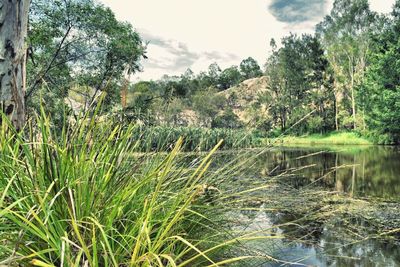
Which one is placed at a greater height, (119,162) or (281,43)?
(281,43)

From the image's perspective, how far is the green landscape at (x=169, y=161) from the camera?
1.15 m

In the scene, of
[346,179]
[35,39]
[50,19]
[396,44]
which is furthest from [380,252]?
[396,44]

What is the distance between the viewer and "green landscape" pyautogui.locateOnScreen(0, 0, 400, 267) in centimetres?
115

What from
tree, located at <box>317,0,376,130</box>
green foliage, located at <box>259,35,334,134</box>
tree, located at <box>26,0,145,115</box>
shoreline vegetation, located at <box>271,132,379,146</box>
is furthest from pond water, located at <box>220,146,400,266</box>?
green foliage, located at <box>259,35,334,134</box>

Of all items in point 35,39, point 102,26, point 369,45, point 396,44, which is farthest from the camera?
point 369,45

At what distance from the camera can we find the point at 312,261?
3.99m

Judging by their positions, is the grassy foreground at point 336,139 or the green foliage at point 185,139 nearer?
the green foliage at point 185,139

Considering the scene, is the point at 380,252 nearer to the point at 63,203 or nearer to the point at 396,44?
the point at 63,203

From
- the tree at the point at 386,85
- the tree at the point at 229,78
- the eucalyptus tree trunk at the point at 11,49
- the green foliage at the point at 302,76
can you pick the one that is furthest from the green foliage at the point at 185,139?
the tree at the point at 229,78

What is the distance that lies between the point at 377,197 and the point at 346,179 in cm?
281

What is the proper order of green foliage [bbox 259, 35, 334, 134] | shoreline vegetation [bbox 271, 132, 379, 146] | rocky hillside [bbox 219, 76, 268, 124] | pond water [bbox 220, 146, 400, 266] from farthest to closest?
green foliage [bbox 259, 35, 334, 134] < shoreline vegetation [bbox 271, 132, 379, 146] < rocky hillside [bbox 219, 76, 268, 124] < pond water [bbox 220, 146, 400, 266]

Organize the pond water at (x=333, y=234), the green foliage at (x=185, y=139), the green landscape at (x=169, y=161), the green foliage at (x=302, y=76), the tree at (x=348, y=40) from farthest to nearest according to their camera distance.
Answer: the green foliage at (x=302, y=76) → the tree at (x=348, y=40) → the pond water at (x=333, y=234) → the green foliage at (x=185, y=139) → the green landscape at (x=169, y=161)

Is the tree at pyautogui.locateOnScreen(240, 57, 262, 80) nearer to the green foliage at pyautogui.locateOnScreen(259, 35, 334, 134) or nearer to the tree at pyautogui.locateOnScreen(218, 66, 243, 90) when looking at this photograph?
the tree at pyautogui.locateOnScreen(218, 66, 243, 90)

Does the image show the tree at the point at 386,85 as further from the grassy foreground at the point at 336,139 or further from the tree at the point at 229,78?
the tree at the point at 229,78
